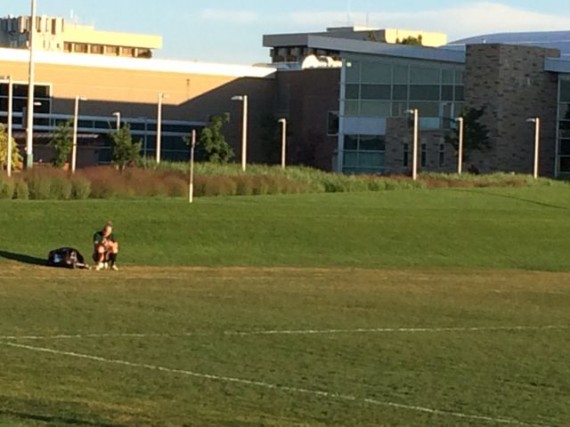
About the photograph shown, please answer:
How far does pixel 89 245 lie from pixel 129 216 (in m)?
3.04

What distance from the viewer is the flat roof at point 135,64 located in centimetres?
9131

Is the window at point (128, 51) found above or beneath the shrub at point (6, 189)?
above

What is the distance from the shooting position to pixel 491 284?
108 feet

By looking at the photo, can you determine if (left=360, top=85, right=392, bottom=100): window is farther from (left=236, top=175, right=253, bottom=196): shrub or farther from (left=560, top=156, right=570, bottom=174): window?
(left=236, top=175, right=253, bottom=196): shrub

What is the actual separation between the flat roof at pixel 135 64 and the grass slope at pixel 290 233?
48.7 meters

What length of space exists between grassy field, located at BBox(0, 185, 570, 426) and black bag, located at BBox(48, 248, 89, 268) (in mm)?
450

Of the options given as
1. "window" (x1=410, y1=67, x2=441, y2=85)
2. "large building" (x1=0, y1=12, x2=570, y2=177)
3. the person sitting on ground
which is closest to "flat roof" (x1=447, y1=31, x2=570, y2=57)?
"large building" (x1=0, y1=12, x2=570, y2=177)

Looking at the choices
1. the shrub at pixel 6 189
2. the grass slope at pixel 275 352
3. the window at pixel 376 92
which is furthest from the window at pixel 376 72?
the grass slope at pixel 275 352

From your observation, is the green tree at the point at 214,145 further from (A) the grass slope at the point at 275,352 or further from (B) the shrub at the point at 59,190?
(A) the grass slope at the point at 275,352

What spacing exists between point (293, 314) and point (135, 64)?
74326 millimetres

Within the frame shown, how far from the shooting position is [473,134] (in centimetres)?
7731

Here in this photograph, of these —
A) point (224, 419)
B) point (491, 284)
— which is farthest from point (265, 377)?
point (491, 284)

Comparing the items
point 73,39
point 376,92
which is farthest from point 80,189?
point 73,39

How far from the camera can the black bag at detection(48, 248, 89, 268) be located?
32.8m
